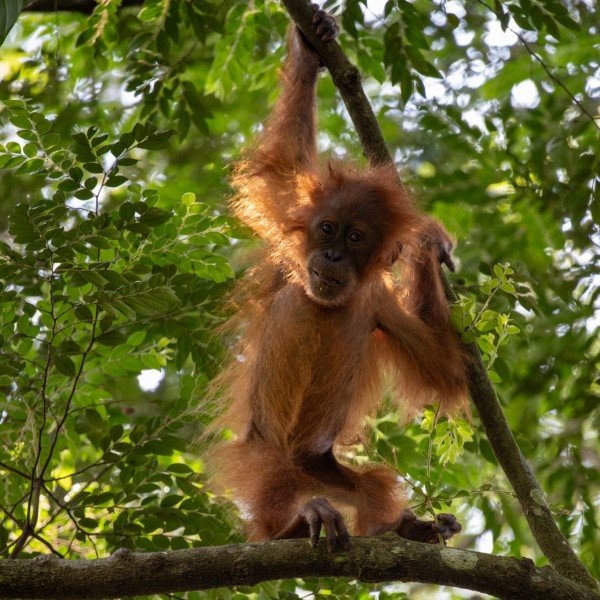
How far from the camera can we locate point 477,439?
5.59m

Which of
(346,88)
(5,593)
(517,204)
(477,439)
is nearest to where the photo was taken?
(5,593)

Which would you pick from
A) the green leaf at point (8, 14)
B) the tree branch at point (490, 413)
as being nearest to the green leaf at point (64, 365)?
the green leaf at point (8, 14)

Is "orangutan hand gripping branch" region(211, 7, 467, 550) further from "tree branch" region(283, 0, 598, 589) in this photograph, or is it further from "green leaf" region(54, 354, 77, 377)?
"green leaf" region(54, 354, 77, 377)

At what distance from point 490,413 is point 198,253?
170 cm

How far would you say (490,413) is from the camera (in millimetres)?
4383

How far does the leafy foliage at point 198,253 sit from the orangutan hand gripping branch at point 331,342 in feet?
0.78

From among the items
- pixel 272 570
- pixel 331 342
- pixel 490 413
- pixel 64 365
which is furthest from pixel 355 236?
pixel 272 570

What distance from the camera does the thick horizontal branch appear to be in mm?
3281

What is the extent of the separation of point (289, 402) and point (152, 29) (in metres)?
2.97

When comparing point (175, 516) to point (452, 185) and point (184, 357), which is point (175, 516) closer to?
point (184, 357)

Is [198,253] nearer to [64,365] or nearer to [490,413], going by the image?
[64,365]

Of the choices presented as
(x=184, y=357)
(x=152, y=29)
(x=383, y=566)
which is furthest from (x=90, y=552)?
(x=152, y=29)

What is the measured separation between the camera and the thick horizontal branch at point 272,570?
328cm

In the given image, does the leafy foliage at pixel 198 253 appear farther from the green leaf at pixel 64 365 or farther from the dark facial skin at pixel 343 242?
the dark facial skin at pixel 343 242
